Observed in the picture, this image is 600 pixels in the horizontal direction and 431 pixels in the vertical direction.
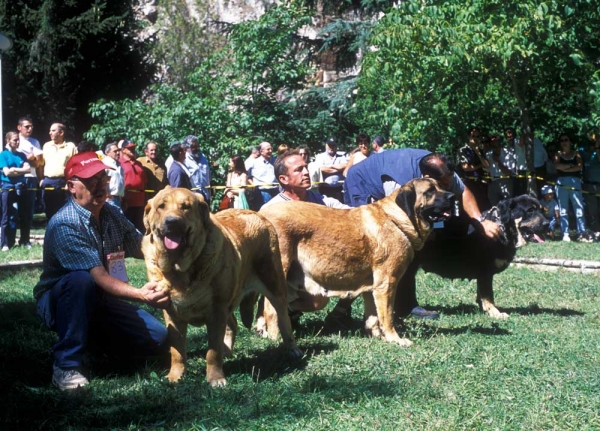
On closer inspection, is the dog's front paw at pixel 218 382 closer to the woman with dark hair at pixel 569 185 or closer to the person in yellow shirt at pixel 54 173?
the person in yellow shirt at pixel 54 173

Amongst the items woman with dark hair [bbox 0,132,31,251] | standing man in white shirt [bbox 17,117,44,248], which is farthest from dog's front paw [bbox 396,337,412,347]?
standing man in white shirt [bbox 17,117,44,248]

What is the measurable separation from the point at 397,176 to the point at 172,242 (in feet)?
11.5

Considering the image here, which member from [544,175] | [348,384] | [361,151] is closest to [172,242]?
[348,384]

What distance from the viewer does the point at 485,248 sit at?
876cm

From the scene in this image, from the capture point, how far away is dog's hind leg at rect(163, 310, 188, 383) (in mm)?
5488

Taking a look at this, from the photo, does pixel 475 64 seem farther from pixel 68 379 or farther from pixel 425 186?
pixel 68 379

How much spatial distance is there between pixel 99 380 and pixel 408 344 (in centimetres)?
249

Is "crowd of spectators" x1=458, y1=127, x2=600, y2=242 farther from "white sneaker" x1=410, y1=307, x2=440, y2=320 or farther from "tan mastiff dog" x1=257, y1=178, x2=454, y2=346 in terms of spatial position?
"tan mastiff dog" x1=257, y1=178, x2=454, y2=346

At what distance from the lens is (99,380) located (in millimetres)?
5645

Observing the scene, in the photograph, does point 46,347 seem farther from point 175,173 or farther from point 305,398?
point 175,173

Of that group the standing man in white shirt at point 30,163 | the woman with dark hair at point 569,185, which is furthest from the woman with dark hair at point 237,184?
the woman with dark hair at point 569,185

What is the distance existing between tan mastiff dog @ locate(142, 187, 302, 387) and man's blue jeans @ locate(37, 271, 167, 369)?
48 cm

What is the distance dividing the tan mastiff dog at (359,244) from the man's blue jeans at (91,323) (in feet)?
4.64

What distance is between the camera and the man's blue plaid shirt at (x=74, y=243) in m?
5.60
